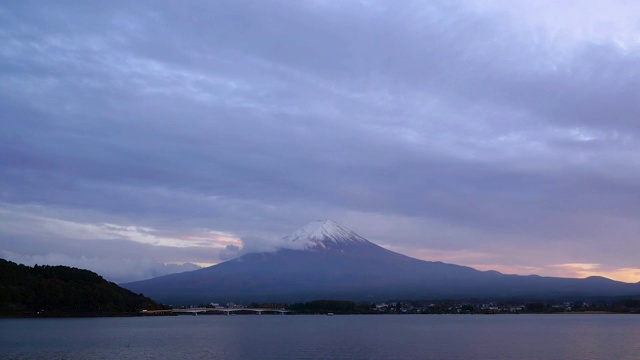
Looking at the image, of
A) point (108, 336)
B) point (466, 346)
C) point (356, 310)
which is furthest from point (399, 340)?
point (356, 310)

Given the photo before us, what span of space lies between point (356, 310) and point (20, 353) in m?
69.5

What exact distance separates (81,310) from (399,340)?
157ft

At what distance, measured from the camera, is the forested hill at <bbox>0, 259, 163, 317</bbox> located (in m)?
71.2

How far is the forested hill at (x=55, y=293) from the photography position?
71.2 metres

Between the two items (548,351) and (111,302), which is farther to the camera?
(111,302)

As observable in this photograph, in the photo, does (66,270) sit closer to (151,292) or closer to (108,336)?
(108,336)

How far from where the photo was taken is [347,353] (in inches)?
1307

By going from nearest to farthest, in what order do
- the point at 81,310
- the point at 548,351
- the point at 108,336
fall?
the point at 548,351 → the point at 108,336 → the point at 81,310

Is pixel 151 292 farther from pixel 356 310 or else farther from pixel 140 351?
pixel 140 351

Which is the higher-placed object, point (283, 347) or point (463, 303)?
point (463, 303)

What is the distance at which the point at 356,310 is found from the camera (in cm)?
9781

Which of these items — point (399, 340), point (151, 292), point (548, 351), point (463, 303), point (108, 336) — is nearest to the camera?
point (548, 351)

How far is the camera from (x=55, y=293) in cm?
7400

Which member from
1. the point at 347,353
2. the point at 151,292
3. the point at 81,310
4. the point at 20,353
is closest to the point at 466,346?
the point at 347,353
